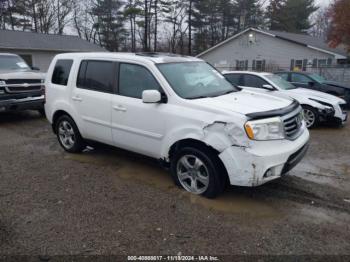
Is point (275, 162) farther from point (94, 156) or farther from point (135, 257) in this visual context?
point (94, 156)

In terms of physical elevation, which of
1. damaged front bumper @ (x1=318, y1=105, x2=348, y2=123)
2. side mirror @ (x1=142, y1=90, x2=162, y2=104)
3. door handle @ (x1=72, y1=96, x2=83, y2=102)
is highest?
side mirror @ (x1=142, y1=90, x2=162, y2=104)

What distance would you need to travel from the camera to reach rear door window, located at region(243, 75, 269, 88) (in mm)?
8911

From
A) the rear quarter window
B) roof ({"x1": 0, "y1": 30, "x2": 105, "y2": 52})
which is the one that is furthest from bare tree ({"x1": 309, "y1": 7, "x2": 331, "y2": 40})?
the rear quarter window

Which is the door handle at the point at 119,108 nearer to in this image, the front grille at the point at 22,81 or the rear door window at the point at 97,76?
the rear door window at the point at 97,76

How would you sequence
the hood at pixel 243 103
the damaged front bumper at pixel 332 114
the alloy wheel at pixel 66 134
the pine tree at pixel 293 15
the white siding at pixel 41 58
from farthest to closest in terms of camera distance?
the pine tree at pixel 293 15, the white siding at pixel 41 58, the damaged front bumper at pixel 332 114, the alloy wheel at pixel 66 134, the hood at pixel 243 103

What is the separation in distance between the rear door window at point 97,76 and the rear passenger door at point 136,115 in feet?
0.67

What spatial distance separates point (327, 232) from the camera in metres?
3.39

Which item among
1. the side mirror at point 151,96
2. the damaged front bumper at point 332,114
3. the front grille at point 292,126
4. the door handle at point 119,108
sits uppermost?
the side mirror at point 151,96

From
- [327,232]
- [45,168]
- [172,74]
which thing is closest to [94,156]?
[45,168]

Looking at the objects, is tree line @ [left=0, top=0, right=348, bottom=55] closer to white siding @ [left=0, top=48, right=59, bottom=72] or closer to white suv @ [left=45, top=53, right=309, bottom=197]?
white siding @ [left=0, top=48, right=59, bottom=72]

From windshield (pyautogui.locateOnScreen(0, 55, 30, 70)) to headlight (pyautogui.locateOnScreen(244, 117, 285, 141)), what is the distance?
8.69 m

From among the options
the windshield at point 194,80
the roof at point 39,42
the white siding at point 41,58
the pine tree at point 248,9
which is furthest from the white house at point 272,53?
the windshield at point 194,80

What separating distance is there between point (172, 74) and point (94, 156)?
241 cm

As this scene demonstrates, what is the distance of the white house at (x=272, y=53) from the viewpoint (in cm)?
2480
